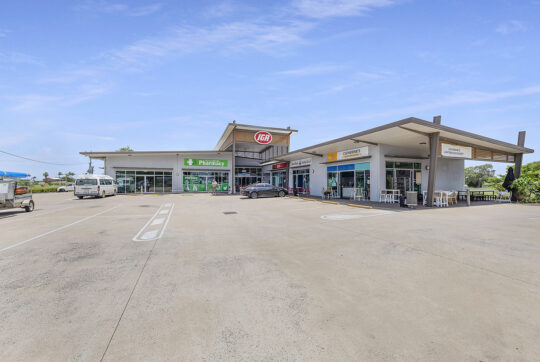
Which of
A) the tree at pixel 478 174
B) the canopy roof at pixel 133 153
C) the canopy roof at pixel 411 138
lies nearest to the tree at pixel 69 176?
the canopy roof at pixel 133 153

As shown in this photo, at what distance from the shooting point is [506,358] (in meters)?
2.04

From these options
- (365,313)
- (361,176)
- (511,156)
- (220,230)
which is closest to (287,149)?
(361,176)

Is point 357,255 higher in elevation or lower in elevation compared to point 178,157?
lower

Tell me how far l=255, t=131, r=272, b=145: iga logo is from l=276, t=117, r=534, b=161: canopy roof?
7276mm

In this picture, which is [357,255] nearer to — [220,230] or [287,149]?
[220,230]

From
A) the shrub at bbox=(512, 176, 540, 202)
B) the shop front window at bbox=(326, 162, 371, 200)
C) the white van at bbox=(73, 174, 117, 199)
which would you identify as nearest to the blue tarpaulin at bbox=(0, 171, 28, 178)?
the white van at bbox=(73, 174, 117, 199)

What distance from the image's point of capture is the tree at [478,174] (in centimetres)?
6800

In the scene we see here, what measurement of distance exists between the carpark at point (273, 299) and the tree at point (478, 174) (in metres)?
80.3

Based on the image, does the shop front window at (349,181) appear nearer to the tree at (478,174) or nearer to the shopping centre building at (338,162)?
the shopping centre building at (338,162)

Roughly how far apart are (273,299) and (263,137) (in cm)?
2368

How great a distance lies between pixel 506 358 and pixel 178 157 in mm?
30348

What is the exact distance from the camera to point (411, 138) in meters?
14.5

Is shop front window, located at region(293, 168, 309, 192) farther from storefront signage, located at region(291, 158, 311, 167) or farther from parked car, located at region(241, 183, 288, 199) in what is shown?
parked car, located at region(241, 183, 288, 199)

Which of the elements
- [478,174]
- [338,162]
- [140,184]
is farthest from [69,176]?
[478,174]
